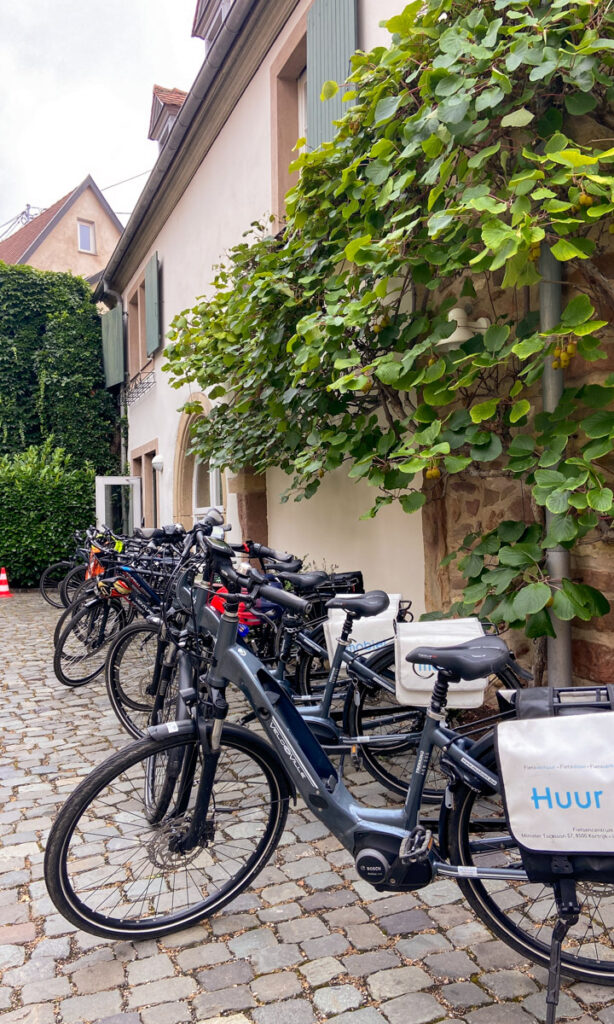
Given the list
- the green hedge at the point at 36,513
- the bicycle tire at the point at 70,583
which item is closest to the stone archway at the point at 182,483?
the bicycle tire at the point at 70,583

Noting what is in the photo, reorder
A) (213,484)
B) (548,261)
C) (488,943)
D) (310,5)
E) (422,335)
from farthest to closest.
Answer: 1. (213,484)
2. (310,5)
3. (422,335)
4. (548,261)
5. (488,943)

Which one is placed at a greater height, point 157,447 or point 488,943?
point 157,447

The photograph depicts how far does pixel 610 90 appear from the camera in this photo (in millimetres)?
2824

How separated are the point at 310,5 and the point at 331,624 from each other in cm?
545

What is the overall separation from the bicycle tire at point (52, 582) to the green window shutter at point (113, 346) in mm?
4184

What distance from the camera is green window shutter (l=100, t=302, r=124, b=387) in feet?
48.6

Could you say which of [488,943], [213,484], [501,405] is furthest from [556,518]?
[213,484]

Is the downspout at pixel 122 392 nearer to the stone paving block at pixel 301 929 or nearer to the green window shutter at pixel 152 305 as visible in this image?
the green window shutter at pixel 152 305

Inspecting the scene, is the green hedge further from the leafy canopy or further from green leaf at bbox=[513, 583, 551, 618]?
green leaf at bbox=[513, 583, 551, 618]

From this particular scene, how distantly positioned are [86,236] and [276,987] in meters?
24.2

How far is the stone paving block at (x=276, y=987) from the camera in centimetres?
207

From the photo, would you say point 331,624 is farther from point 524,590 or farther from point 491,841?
point 491,841

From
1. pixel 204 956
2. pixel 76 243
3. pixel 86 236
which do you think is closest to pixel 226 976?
pixel 204 956

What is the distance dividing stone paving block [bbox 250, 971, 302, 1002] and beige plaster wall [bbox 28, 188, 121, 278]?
2223 cm
